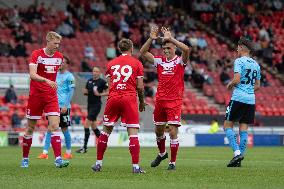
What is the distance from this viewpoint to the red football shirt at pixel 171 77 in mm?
15336

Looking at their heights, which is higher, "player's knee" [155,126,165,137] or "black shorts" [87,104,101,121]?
"player's knee" [155,126,165,137]

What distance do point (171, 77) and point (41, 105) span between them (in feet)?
8.29

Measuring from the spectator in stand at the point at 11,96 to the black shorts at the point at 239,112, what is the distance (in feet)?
57.6

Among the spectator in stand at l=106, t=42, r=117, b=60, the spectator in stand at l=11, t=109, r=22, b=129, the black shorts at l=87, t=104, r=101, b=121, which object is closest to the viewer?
the black shorts at l=87, t=104, r=101, b=121

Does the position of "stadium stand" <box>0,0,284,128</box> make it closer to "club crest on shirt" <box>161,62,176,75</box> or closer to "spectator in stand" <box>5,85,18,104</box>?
"spectator in stand" <box>5,85,18,104</box>

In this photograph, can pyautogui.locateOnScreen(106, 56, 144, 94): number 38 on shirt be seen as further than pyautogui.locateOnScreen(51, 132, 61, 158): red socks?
No

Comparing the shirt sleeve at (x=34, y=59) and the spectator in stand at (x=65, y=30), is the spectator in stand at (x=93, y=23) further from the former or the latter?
the shirt sleeve at (x=34, y=59)

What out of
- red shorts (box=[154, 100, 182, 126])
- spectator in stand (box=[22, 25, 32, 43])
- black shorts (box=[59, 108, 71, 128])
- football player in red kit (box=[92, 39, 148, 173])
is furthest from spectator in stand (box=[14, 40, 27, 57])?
football player in red kit (box=[92, 39, 148, 173])

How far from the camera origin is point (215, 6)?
46.0 meters

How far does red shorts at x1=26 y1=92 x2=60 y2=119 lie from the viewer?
49.7 feet

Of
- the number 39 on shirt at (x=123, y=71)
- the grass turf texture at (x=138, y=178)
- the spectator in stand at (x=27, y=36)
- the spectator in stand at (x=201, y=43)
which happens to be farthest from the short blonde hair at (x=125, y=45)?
the spectator in stand at (x=201, y=43)

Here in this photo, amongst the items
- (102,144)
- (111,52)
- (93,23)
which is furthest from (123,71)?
(93,23)

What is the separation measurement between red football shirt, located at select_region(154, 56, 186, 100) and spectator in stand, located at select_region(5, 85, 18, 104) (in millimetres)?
17953

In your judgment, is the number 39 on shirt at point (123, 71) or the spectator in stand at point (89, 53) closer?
the number 39 on shirt at point (123, 71)
